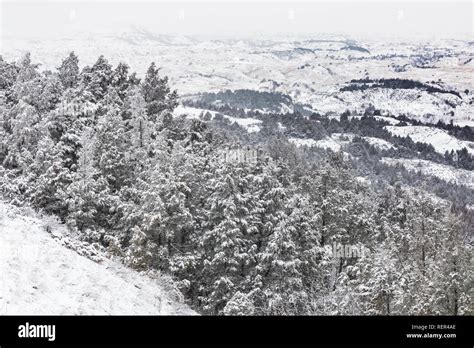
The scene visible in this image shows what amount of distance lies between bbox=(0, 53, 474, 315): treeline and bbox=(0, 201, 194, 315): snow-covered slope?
7.43m

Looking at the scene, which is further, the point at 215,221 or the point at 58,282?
the point at 215,221

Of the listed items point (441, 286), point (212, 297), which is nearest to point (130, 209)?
point (212, 297)

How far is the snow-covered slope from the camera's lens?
1461 centimetres

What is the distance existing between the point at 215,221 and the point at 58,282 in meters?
19.3

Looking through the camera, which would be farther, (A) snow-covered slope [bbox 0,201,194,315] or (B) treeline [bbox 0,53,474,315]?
(B) treeline [bbox 0,53,474,315]

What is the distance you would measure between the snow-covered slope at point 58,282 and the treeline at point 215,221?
7.43 metres

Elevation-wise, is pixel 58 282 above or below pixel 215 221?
above

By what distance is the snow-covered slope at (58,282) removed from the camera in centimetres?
1461

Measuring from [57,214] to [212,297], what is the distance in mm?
10482

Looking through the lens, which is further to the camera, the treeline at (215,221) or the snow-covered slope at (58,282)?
the treeline at (215,221)

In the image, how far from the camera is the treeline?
30.0 metres

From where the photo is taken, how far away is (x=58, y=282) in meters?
16.7

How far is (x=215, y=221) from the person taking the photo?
35562mm
